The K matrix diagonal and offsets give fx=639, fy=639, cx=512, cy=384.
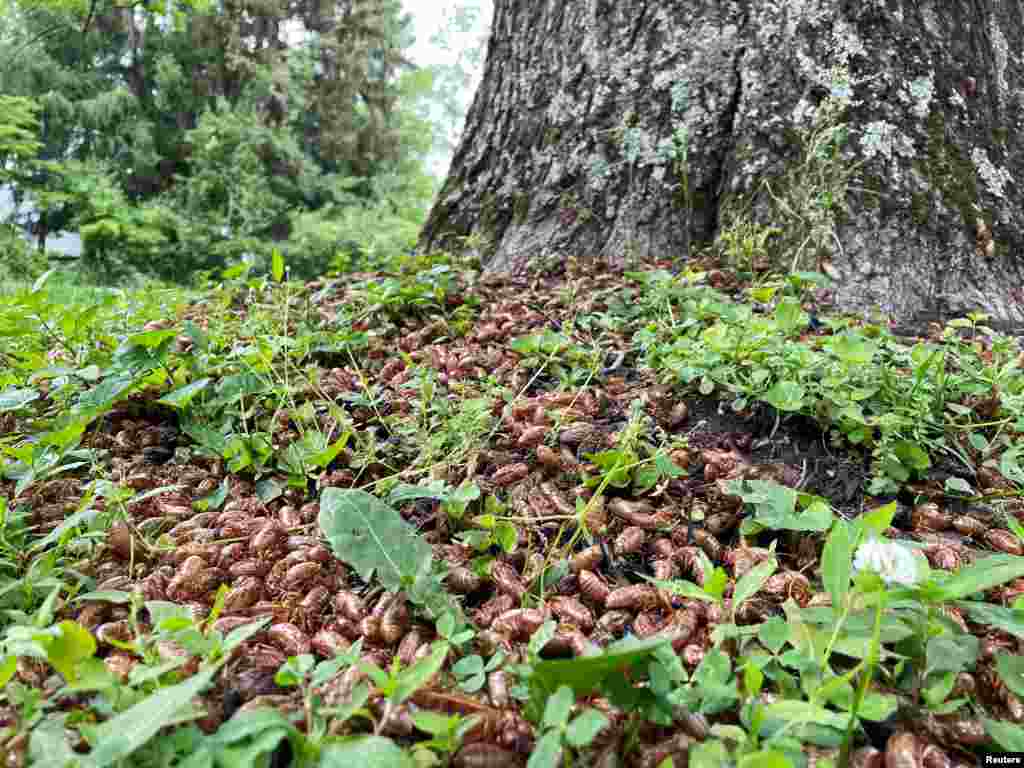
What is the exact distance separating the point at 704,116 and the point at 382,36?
1179 cm

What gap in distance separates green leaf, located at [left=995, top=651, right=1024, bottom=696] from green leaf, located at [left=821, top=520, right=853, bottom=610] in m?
0.23

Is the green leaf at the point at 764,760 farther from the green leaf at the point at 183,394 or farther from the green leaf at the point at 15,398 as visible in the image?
the green leaf at the point at 15,398

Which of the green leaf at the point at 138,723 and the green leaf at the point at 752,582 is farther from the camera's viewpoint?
the green leaf at the point at 752,582

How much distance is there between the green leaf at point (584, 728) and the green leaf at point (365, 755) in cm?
19

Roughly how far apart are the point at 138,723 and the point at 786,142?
276cm

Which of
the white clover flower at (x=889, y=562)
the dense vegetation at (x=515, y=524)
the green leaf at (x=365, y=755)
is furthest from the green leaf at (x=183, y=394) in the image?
the white clover flower at (x=889, y=562)

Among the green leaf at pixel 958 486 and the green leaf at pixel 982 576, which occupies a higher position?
the green leaf at pixel 982 576

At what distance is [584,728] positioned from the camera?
771mm

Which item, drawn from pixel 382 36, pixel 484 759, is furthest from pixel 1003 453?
pixel 382 36

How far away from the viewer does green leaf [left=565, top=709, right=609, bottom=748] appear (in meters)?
0.76

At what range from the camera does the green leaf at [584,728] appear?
0.76m

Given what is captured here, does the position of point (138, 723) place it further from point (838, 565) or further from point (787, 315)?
point (787, 315)

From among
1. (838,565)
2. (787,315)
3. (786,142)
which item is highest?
(786,142)

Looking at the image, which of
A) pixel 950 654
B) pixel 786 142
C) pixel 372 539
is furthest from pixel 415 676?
pixel 786 142
